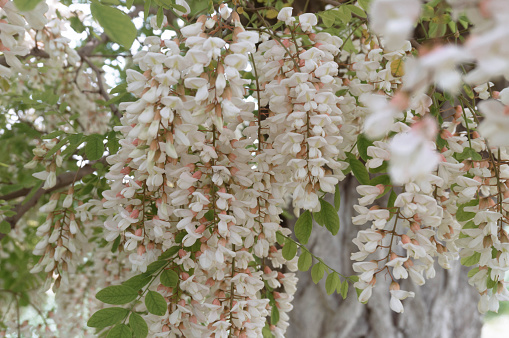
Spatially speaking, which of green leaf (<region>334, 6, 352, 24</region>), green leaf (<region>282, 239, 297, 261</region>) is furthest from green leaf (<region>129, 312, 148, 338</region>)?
green leaf (<region>334, 6, 352, 24</region>)

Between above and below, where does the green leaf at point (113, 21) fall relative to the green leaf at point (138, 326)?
above

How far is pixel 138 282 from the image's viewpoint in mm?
827

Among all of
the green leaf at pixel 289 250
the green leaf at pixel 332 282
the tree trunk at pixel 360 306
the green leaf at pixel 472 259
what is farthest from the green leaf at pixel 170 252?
the tree trunk at pixel 360 306

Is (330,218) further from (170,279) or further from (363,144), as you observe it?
(170,279)

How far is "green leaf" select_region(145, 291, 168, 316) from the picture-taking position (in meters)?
0.79

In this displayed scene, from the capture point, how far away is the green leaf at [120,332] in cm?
78

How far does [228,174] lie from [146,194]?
0.18 m

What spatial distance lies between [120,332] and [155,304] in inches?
A: 3.1

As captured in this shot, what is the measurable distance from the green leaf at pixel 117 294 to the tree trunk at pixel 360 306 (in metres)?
1.13

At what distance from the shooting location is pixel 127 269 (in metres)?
1.50

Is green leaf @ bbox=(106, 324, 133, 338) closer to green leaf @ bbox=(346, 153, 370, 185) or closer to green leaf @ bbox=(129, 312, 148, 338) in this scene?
green leaf @ bbox=(129, 312, 148, 338)

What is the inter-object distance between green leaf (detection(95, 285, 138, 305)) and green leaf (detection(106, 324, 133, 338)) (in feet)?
0.14

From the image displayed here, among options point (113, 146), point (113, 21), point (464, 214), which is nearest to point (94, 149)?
point (113, 146)

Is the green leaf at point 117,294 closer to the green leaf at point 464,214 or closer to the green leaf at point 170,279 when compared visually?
the green leaf at point 170,279
